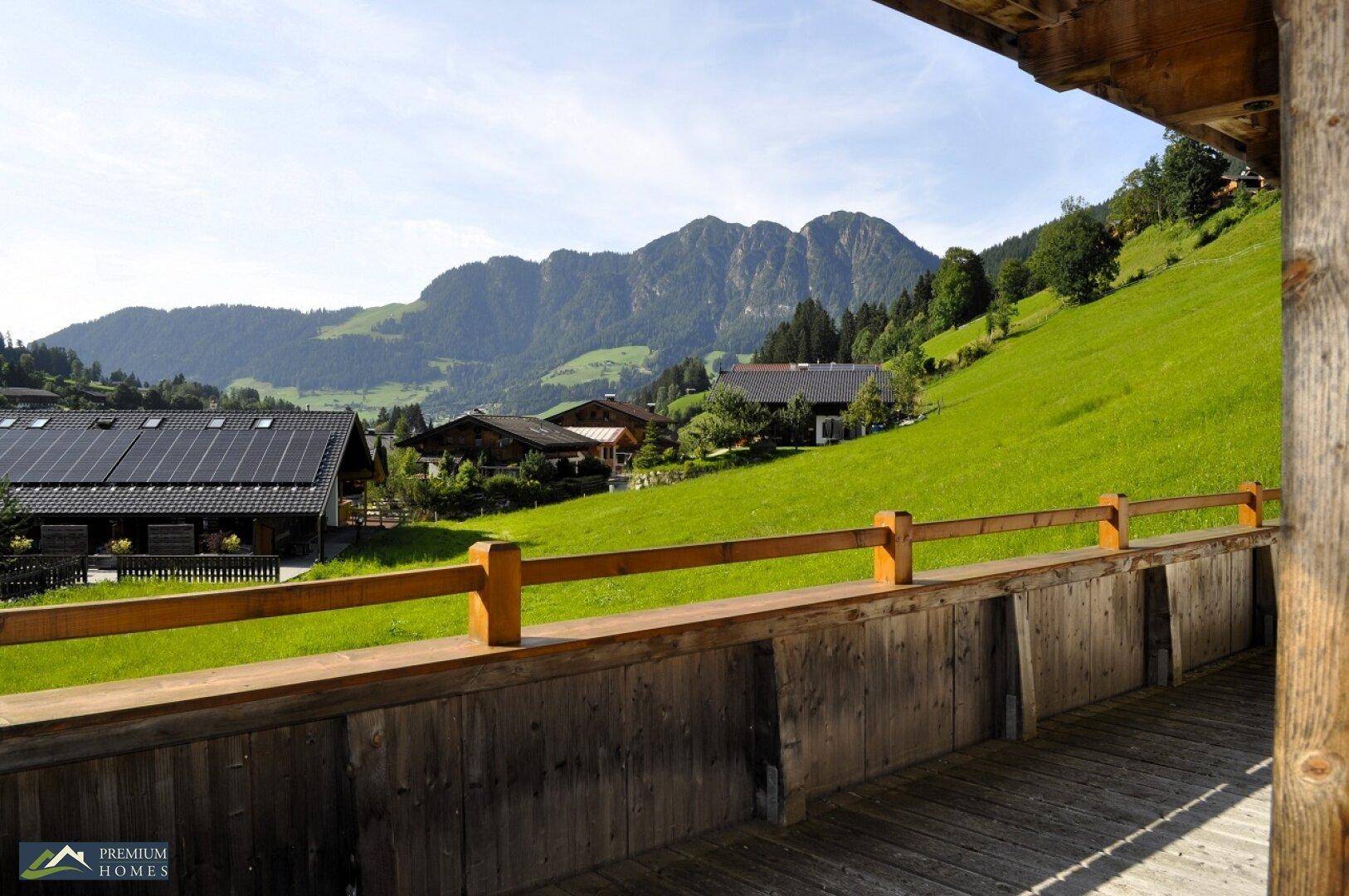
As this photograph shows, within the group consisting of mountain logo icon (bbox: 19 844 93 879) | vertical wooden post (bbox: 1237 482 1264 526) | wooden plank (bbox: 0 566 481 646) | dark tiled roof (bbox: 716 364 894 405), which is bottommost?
mountain logo icon (bbox: 19 844 93 879)

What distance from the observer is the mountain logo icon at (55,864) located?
266cm

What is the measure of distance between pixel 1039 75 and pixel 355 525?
119ft

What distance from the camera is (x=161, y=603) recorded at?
2.85 metres

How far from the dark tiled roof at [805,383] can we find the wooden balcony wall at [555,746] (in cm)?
5599

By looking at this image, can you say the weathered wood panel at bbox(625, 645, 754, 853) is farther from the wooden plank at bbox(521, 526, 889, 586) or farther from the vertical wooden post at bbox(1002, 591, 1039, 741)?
the vertical wooden post at bbox(1002, 591, 1039, 741)

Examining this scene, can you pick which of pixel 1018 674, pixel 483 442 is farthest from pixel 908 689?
pixel 483 442

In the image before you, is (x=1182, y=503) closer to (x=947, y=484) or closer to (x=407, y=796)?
(x=407, y=796)

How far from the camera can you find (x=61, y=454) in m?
28.6

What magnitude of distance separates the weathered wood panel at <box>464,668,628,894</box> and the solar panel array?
25.8 m

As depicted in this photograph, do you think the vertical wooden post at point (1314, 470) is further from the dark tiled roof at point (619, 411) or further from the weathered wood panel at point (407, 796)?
the dark tiled roof at point (619, 411)

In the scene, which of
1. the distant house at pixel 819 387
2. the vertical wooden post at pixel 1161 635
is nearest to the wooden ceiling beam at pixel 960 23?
the vertical wooden post at pixel 1161 635

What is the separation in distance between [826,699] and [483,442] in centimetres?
5207

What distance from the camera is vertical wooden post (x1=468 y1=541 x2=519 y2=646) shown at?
3641mm

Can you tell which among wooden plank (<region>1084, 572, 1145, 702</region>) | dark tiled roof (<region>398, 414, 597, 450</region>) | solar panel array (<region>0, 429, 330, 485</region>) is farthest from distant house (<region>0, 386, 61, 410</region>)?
wooden plank (<region>1084, 572, 1145, 702</region>)
